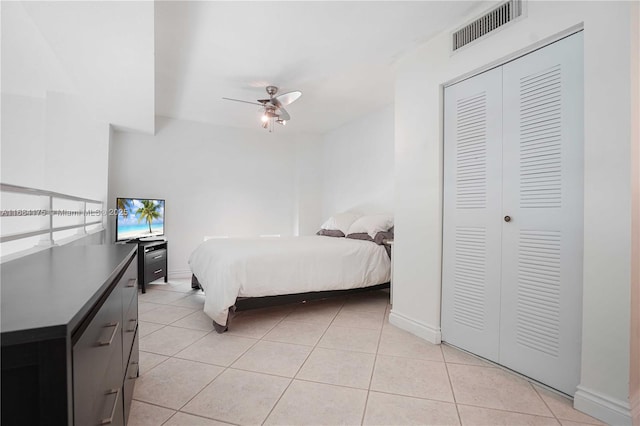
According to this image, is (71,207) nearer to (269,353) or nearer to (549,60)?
(269,353)

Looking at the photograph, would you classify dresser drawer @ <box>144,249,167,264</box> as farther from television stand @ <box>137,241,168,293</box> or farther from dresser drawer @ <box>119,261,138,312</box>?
dresser drawer @ <box>119,261,138,312</box>

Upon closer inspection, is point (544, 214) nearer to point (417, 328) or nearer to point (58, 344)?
point (417, 328)

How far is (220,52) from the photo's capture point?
2689mm

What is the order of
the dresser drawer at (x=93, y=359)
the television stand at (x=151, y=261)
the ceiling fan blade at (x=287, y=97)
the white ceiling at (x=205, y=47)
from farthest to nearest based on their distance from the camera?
the television stand at (x=151, y=261), the ceiling fan blade at (x=287, y=97), the white ceiling at (x=205, y=47), the dresser drawer at (x=93, y=359)

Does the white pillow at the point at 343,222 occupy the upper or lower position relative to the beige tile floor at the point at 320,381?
upper

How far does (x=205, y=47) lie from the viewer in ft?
8.54

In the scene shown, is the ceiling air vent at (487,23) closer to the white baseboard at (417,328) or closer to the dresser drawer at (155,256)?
the white baseboard at (417,328)

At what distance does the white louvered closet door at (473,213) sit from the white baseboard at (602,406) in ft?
1.63

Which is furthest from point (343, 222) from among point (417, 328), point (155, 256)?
point (155, 256)

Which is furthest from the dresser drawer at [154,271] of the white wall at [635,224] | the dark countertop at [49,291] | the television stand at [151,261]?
the white wall at [635,224]

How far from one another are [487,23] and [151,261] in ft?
14.2

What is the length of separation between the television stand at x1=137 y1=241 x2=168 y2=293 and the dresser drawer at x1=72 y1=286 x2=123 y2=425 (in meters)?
3.25

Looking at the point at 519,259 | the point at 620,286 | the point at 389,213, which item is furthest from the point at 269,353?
the point at 389,213

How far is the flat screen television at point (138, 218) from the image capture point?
13.2 ft
